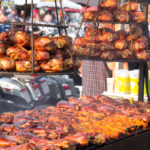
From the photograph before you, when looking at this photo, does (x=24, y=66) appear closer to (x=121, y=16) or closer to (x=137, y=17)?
(x=121, y=16)

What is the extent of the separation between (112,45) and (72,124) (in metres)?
1.38

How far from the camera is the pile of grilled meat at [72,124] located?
2406 mm

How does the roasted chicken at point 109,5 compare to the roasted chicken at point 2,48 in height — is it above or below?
above

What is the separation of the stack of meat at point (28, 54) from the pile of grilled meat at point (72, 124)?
67 cm

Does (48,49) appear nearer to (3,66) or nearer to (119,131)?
(3,66)

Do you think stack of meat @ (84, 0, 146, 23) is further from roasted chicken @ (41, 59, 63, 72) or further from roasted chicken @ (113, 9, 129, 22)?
roasted chicken @ (41, 59, 63, 72)

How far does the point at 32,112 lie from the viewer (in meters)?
3.38

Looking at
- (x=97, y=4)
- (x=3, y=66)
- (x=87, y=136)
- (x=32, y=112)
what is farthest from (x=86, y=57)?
(x=3, y=66)

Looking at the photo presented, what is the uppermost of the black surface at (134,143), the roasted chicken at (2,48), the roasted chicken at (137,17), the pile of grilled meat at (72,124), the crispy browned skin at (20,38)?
the roasted chicken at (137,17)

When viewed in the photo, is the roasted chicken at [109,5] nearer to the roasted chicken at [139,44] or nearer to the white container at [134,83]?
the roasted chicken at [139,44]

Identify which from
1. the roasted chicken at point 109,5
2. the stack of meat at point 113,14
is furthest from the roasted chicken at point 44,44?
the roasted chicken at point 109,5

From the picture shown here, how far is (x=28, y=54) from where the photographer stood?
7.31 feet

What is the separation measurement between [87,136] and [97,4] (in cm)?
205

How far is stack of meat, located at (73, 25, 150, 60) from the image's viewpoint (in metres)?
3.69
